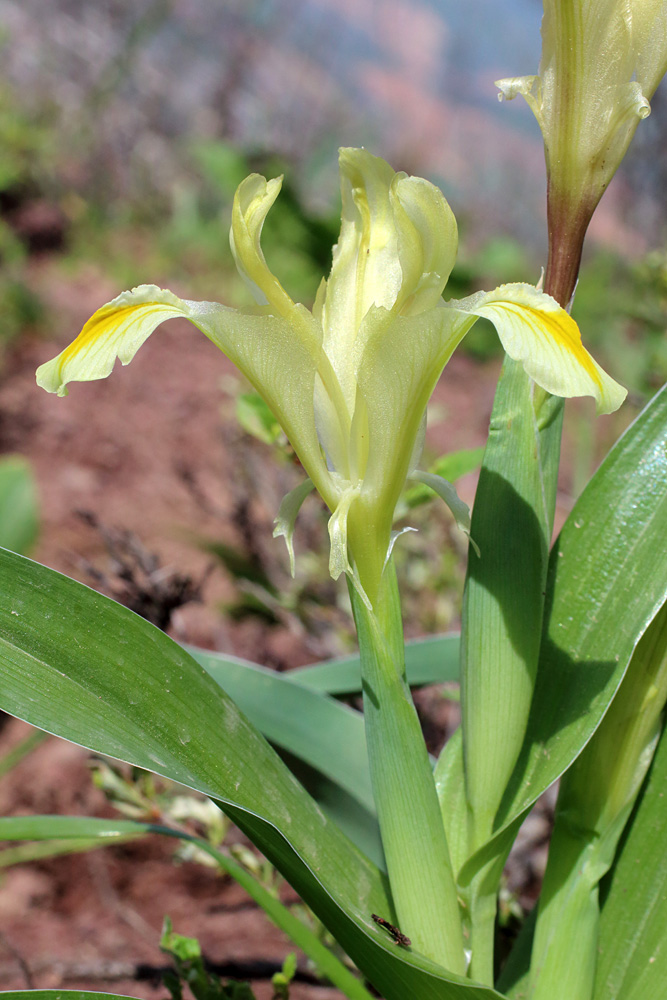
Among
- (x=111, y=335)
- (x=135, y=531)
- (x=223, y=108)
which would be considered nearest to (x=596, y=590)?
(x=111, y=335)

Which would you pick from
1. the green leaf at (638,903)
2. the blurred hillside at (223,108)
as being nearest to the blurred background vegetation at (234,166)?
the blurred hillside at (223,108)

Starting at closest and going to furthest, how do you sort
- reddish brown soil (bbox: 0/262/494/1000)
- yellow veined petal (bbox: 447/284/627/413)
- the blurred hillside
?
yellow veined petal (bbox: 447/284/627/413) < reddish brown soil (bbox: 0/262/494/1000) < the blurred hillside

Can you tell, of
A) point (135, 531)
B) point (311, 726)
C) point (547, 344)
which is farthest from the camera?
point (135, 531)

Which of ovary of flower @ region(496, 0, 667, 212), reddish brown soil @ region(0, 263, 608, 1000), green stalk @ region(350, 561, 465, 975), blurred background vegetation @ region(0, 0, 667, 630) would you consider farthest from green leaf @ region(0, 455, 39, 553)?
ovary of flower @ region(496, 0, 667, 212)

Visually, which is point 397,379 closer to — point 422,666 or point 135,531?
point 422,666

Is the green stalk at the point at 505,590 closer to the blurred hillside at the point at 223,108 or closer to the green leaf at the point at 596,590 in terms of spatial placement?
the green leaf at the point at 596,590

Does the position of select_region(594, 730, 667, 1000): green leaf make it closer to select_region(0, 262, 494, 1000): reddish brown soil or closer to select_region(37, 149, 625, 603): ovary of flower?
select_region(37, 149, 625, 603): ovary of flower
